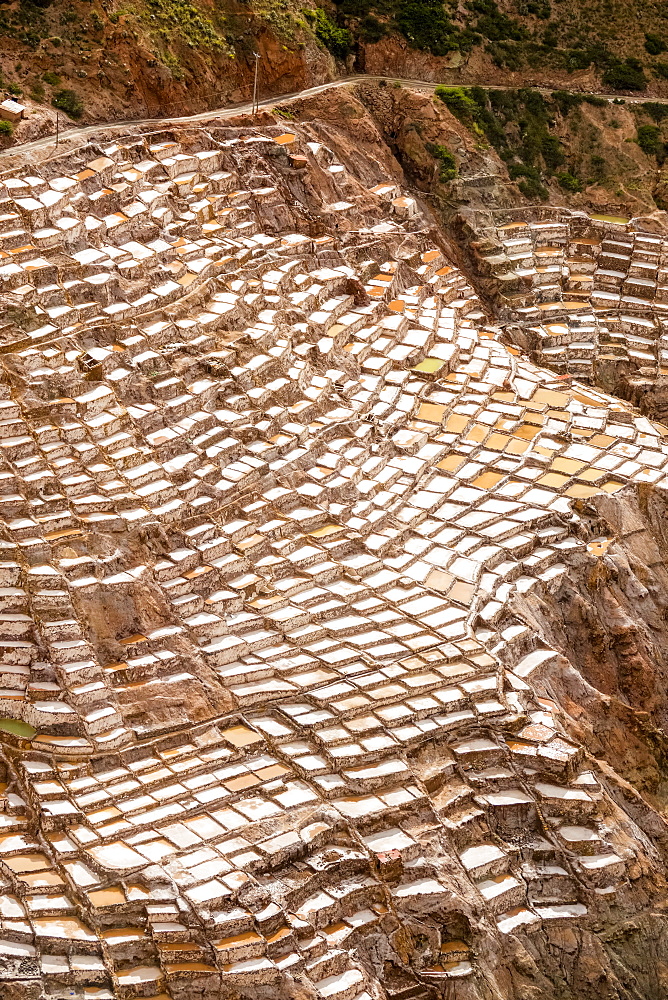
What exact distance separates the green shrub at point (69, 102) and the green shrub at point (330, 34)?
496 inches

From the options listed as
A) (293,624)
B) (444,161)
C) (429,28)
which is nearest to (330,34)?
(429,28)

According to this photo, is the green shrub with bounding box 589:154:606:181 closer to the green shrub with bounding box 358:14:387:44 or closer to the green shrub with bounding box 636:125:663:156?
the green shrub with bounding box 636:125:663:156

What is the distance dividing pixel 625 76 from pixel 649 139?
3850 millimetres

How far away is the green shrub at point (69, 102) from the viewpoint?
44719 mm

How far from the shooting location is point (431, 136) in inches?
2125

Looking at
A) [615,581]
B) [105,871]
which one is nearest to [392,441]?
[615,581]

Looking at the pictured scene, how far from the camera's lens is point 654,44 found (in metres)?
61.3

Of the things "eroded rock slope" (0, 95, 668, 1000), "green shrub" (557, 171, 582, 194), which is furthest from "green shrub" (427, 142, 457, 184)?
"eroded rock slope" (0, 95, 668, 1000)

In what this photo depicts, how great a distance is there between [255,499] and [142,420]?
3.58 m

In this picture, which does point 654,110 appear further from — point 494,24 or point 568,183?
point 494,24

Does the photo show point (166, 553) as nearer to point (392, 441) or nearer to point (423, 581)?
point (423, 581)

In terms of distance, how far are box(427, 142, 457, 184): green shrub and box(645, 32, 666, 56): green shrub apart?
1345 cm

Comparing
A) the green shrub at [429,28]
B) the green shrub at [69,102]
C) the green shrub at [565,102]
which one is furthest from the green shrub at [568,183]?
the green shrub at [69,102]

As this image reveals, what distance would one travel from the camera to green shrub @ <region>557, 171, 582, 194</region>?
56.2m
